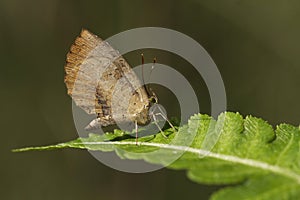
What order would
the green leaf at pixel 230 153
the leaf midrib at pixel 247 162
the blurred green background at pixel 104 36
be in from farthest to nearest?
the blurred green background at pixel 104 36 → the leaf midrib at pixel 247 162 → the green leaf at pixel 230 153

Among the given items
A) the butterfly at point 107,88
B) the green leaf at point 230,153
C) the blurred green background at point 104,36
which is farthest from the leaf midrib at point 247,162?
the blurred green background at point 104,36

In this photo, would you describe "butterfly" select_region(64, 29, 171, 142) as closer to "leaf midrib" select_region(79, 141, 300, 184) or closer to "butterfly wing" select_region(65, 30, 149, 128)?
"butterfly wing" select_region(65, 30, 149, 128)

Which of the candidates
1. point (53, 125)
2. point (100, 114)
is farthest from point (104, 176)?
point (100, 114)

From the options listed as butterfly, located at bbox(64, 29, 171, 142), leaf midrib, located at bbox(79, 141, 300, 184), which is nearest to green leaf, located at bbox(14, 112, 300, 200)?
leaf midrib, located at bbox(79, 141, 300, 184)

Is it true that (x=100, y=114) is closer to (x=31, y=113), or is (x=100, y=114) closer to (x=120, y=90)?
(x=120, y=90)

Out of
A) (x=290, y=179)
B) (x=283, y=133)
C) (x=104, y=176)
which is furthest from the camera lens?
(x=104, y=176)

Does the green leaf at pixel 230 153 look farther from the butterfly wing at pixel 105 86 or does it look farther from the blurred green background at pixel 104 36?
the blurred green background at pixel 104 36
